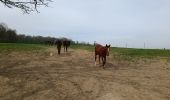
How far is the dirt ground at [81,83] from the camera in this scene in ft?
51.2

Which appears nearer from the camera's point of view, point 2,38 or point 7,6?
point 7,6

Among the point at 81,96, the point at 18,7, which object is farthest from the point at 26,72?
the point at 81,96

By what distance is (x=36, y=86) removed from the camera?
17.5m

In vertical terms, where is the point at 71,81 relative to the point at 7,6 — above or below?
below

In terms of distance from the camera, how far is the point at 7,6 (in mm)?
20344

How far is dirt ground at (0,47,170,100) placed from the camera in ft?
51.2

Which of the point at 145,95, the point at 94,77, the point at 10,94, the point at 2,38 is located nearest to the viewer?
the point at 145,95

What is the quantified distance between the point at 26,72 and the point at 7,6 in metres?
3.90

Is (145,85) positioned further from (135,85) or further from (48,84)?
(48,84)

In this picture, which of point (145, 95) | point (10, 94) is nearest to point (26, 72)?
point (10, 94)

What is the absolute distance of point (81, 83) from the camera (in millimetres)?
17859

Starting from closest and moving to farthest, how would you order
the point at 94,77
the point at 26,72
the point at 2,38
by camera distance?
the point at 94,77
the point at 26,72
the point at 2,38

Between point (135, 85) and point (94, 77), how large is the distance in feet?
9.19

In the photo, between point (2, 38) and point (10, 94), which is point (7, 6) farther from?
point (2, 38)
